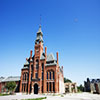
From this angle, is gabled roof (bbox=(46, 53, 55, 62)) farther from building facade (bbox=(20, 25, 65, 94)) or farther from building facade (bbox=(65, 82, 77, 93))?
building facade (bbox=(65, 82, 77, 93))

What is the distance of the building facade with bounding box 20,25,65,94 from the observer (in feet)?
121

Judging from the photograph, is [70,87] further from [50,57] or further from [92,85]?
[50,57]

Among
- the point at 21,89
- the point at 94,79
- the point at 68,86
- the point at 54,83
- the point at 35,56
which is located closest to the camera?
the point at 54,83

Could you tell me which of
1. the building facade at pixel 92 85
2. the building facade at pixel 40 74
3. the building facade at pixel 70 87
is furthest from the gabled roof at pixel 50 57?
the building facade at pixel 92 85

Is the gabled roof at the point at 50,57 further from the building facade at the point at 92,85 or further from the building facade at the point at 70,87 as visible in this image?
the building facade at the point at 92,85

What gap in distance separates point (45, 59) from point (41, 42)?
374 inches

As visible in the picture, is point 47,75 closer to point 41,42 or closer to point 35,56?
point 35,56

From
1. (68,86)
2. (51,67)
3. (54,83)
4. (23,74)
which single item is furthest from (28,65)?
(68,86)

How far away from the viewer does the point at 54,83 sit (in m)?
36.3

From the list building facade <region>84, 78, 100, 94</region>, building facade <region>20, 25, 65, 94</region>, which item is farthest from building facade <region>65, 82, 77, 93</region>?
building facade <region>20, 25, 65, 94</region>

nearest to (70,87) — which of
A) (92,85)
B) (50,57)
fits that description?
(92,85)

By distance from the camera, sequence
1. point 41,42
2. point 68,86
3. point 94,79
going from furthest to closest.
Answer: point 94,79 < point 68,86 < point 41,42

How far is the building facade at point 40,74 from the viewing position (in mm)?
36875

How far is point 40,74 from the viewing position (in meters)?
39.2
